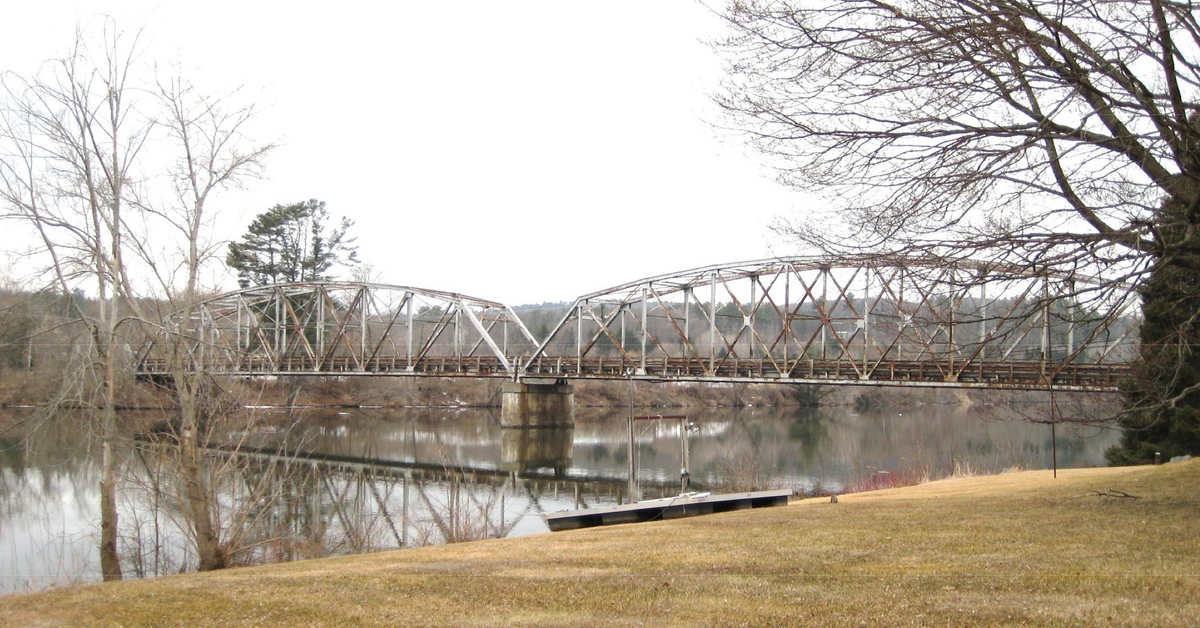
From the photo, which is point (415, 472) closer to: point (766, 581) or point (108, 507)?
point (108, 507)

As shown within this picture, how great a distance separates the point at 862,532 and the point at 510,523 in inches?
523

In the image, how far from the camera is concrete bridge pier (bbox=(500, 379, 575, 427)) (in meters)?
61.4

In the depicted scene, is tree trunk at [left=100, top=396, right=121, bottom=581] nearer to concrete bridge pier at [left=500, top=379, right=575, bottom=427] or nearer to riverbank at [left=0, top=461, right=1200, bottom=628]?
riverbank at [left=0, top=461, right=1200, bottom=628]

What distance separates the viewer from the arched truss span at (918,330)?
11180 mm

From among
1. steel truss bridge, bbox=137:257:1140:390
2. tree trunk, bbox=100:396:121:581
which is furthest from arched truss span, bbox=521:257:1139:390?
tree trunk, bbox=100:396:121:581

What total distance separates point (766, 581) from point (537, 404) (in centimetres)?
5388

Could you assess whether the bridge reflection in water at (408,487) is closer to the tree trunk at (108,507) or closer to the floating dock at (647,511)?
the floating dock at (647,511)

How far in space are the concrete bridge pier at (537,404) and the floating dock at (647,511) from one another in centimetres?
4079

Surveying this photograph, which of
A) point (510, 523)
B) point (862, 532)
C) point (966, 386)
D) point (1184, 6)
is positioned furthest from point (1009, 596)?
point (966, 386)

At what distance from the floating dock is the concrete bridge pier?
134ft

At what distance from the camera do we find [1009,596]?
788 centimetres

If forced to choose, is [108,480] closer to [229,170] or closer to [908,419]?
[229,170]

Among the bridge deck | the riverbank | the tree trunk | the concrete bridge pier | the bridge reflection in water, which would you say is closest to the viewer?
the riverbank

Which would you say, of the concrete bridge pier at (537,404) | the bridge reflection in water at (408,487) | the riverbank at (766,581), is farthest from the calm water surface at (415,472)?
the riverbank at (766,581)
